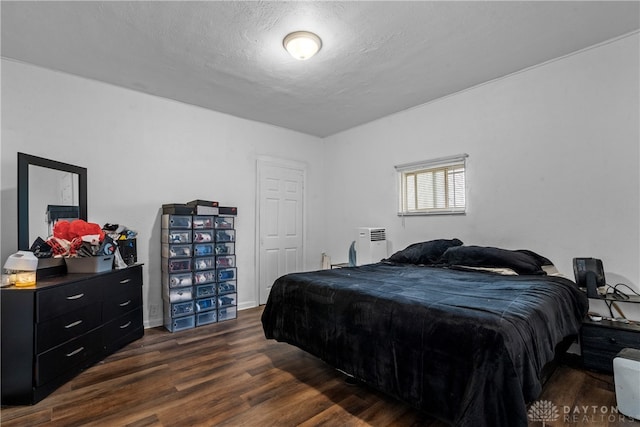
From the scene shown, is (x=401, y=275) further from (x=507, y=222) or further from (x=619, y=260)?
(x=619, y=260)

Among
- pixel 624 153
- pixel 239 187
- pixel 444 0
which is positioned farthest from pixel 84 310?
pixel 624 153

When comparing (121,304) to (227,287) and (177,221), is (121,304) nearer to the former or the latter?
(177,221)

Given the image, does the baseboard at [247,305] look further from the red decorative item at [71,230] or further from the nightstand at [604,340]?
the nightstand at [604,340]

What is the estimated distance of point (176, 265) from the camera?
3398mm

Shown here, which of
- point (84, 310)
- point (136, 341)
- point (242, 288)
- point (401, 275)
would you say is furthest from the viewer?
point (242, 288)

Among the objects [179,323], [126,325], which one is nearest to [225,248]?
[179,323]

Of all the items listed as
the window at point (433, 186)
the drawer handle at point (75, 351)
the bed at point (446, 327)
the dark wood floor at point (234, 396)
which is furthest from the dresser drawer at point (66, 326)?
the window at point (433, 186)

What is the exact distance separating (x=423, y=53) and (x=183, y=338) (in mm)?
3562

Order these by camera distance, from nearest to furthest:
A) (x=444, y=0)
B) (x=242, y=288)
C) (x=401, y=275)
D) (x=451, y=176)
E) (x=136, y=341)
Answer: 1. (x=444, y=0)
2. (x=401, y=275)
3. (x=136, y=341)
4. (x=451, y=176)
5. (x=242, y=288)

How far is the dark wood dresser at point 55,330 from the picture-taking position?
1953mm

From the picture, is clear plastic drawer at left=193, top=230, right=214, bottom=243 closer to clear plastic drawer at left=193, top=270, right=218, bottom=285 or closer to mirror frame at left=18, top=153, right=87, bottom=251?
clear plastic drawer at left=193, top=270, right=218, bottom=285

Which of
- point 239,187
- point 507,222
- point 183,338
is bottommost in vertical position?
point 183,338

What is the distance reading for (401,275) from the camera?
103 inches

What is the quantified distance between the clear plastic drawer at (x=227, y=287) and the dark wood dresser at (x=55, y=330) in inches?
41.6
